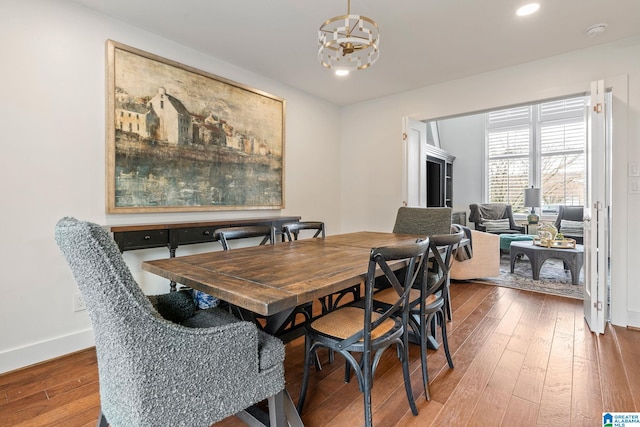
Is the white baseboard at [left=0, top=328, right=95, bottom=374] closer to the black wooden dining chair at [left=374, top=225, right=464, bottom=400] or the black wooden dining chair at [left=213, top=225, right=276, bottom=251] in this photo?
the black wooden dining chair at [left=213, top=225, right=276, bottom=251]

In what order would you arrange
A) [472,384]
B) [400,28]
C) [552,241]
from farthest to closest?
[552,241]
[400,28]
[472,384]

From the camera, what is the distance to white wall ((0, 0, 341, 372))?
202cm

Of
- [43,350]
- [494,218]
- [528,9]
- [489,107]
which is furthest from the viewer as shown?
[494,218]

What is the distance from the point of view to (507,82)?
335cm

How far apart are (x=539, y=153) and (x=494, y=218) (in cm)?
168

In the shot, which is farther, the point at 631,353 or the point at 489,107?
the point at 489,107

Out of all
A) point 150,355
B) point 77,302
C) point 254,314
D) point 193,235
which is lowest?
point 77,302

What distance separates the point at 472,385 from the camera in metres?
1.79

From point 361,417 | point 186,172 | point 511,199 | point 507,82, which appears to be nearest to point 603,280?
point 507,82

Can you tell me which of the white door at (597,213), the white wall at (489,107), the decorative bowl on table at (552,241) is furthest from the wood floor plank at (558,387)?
the decorative bowl on table at (552,241)

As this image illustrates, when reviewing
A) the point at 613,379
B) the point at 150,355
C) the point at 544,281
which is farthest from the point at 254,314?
the point at 544,281

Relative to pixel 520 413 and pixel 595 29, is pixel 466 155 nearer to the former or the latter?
pixel 595 29

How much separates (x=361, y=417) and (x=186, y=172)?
7.87ft

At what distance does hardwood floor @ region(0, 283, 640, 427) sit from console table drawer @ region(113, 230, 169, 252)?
81 centimetres
